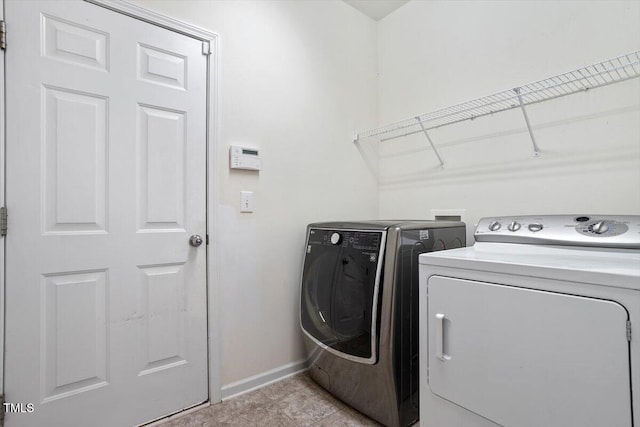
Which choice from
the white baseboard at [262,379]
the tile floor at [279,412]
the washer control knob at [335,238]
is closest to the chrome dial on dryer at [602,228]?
the washer control knob at [335,238]

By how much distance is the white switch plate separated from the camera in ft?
5.89

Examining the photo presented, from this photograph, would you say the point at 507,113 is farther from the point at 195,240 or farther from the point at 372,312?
the point at 195,240

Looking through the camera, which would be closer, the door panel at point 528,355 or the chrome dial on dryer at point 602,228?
the door panel at point 528,355

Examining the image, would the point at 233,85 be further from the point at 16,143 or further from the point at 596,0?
the point at 596,0

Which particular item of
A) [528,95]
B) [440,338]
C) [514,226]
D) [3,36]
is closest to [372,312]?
[440,338]

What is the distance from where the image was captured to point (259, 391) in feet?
5.90

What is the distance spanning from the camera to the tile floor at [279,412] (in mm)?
1514

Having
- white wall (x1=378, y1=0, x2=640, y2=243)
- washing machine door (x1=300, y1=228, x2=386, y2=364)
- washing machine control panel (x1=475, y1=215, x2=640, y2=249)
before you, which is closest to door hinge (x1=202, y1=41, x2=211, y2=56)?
washing machine door (x1=300, y1=228, x2=386, y2=364)

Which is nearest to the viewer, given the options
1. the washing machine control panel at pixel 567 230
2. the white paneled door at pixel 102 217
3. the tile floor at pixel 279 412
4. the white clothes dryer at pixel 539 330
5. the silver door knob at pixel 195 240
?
the white clothes dryer at pixel 539 330

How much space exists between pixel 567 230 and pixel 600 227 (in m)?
0.10

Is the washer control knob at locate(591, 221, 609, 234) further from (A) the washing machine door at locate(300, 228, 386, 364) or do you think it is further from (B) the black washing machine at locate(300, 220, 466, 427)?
(A) the washing machine door at locate(300, 228, 386, 364)

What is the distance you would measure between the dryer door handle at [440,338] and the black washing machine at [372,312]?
25 cm

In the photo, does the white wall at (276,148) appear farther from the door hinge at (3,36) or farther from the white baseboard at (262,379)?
the door hinge at (3,36)

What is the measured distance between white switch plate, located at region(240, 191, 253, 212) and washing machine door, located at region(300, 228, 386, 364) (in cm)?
40
